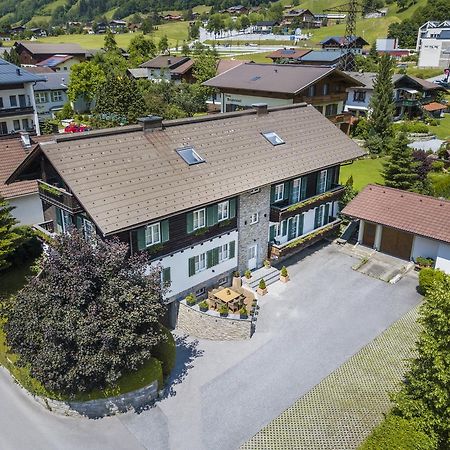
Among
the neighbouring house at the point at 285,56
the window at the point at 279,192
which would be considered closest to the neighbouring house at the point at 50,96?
the neighbouring house at the point at 285,56

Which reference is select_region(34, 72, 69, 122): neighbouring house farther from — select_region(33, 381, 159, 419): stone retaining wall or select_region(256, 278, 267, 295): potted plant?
select_region(33, 381, 159, 419): stone retaining wall

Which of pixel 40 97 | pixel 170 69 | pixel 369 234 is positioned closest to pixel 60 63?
pixel 170 69

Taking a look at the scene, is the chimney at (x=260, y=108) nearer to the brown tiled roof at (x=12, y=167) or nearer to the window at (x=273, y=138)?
the window at (x=273, y=138)

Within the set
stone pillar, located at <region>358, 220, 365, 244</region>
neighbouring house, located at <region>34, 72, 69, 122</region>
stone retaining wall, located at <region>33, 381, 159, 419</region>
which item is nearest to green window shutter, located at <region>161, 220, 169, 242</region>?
stone retaining wall, located at <region>33, 381, 159, 419</region>

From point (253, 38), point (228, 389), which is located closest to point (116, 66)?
point (228, 389)

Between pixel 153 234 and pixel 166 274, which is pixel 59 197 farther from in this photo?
pixel 166 274

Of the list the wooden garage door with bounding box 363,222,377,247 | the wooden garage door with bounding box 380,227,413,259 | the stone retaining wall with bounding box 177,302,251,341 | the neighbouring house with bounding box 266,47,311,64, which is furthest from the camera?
the neighbouring house with bounding box 266,47,311,64

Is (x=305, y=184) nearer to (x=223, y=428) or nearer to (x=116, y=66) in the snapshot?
(x=223, y=428)
